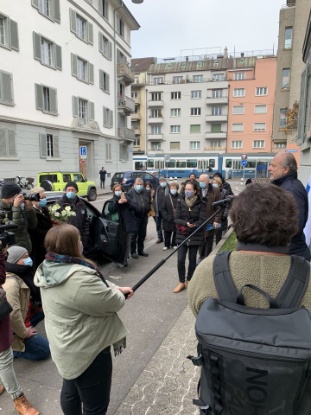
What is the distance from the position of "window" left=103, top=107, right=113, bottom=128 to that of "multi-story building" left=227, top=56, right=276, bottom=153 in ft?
91.2

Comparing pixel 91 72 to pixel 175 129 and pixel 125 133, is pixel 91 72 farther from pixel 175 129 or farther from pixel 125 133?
pixel 175 129

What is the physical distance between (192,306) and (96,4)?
29.9 m

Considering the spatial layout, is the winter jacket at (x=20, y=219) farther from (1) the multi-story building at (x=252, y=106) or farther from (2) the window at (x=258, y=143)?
(2) the window at (x=258, y=143)

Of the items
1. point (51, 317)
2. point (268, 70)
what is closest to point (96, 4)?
point (51, 317)

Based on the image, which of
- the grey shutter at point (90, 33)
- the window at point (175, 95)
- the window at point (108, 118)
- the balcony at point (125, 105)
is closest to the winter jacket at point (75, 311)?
the grey shutter at point (90, 33)

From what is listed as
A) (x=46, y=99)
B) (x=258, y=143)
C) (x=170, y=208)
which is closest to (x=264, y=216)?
(x=170, y=208)

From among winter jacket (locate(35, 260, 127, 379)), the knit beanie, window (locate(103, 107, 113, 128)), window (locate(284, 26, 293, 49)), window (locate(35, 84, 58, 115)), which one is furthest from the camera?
window (locate(103, 107, 113, 128))

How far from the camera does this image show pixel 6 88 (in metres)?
16.8

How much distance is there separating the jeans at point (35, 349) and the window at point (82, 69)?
23.0 meters

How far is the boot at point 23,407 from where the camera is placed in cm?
→ 238

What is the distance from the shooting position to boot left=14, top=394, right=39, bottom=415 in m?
2.38

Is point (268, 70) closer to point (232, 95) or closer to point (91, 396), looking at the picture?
point (232, 95)

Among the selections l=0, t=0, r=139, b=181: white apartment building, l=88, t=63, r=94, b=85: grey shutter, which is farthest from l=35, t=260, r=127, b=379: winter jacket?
l=88, t=63, r=94, b=85: grey shutter

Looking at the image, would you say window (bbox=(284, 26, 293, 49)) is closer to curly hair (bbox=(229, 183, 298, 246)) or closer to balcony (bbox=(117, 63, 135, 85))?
balcony (bbox=(117, 63, 135, 85))
